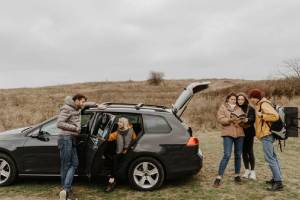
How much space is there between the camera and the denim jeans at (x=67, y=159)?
289 inches

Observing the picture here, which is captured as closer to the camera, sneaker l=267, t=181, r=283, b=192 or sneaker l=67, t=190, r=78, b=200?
sneaker l=67, t=190, r=78, b=200

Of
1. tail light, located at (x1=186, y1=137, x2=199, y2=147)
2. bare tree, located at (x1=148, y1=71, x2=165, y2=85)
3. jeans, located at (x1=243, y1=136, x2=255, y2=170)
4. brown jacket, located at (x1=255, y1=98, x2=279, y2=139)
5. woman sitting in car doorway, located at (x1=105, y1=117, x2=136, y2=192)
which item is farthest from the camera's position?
bare tree, located at (x1=148, y1=71, x2=165, y2=85)

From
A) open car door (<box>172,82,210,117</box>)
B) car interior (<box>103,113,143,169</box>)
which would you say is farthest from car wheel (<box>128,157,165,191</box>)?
open car door (<box>172,82,210,117</box>)

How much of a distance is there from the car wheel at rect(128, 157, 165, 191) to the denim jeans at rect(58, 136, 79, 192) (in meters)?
1.12

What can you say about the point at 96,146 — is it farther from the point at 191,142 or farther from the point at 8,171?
the point at 8,171

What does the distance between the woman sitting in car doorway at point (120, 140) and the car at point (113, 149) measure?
0.10 meters

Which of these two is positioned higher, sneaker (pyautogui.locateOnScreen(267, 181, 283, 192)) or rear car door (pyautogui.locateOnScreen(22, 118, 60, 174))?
rear car door (pyautogui.locateOnScreen(22, 118, 60, 174))

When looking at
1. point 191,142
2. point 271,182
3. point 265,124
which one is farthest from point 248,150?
point 191,142

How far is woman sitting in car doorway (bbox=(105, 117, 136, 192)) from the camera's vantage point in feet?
26.1

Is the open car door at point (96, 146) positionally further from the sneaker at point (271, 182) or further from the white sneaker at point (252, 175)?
the sneaker at point (271, 182)

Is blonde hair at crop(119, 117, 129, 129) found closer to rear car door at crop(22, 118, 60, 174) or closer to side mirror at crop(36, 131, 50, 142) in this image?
rear car door at crop(22, 118, 60, 174)

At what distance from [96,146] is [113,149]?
427mm

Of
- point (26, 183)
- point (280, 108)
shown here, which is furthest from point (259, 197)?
point (26, 183)

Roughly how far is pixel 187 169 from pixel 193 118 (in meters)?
13.4
